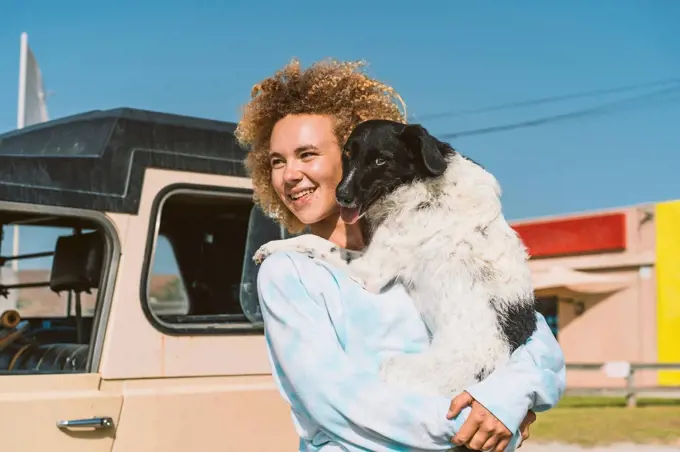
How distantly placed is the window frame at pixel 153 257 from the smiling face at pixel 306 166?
171 cm

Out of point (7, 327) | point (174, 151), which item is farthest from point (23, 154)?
point (7, 327)

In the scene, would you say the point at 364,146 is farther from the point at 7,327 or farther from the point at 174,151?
the point at 7,327

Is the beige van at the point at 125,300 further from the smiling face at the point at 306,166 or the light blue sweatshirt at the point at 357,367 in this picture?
the light blue sweatshirt at the point at 357,367

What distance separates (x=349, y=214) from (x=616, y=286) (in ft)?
70.4

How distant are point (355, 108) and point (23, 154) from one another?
6.10 ft

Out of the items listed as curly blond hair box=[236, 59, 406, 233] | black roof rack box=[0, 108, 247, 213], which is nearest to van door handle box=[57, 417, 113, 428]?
black roof rack box=[0, 108, 247, 213]

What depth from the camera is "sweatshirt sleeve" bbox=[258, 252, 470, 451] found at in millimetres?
1823

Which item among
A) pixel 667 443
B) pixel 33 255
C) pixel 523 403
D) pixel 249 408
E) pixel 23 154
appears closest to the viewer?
pixel 523 403

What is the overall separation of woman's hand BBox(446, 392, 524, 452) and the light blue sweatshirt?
0.01m

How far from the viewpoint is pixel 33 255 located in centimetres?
436

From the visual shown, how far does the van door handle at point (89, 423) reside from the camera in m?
3.52

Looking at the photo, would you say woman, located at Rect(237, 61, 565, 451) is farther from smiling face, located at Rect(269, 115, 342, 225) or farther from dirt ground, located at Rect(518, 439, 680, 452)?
dirt ground, located at Rect(518, 439, 680, 452)

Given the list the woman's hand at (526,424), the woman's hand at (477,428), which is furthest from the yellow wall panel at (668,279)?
the woman's hand at (477,428)

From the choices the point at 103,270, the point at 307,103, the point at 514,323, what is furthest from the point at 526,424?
the point at 103,270
